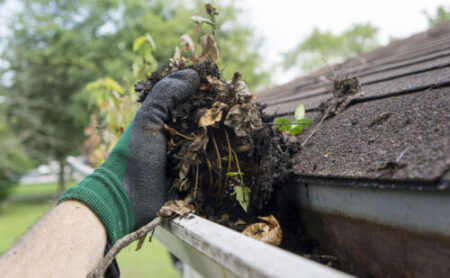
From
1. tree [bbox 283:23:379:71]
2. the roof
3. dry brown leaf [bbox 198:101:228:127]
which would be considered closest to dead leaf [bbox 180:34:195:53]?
dry brown leaf [bbox 198:101:228:127]

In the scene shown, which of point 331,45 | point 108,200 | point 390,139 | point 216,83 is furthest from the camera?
point 331,45

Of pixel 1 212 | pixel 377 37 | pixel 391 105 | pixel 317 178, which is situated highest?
pixel 377 37

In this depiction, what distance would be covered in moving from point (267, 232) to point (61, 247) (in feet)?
1.96

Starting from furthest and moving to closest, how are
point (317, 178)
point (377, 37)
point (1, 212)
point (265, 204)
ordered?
1. point (377, 37)
2. point (1, 212)
3. point (265, 204)
4. point (317, 178)

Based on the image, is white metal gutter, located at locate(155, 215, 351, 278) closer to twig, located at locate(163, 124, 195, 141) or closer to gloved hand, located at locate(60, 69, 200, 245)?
gloved hand, located at locate(60, 69, 200, 245)

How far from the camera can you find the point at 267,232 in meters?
0.93

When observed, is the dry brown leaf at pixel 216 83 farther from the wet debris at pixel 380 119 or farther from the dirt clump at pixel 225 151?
the wet debris at pixel 380 119

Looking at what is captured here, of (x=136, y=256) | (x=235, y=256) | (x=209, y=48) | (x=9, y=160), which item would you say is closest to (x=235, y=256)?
(x=235, y=256)

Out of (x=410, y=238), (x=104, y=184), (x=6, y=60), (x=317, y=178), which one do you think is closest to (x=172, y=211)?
(x=104, y=184)

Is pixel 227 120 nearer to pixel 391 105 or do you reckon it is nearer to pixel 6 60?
pixel 391 105

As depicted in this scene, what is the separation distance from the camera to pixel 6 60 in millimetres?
13750

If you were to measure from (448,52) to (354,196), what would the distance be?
4.78ft

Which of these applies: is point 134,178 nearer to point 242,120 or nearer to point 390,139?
point 242,120

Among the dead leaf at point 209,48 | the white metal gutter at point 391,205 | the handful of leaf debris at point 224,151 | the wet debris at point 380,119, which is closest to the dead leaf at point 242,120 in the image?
the handful of leaf debris at point 224,151
